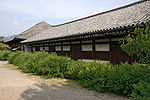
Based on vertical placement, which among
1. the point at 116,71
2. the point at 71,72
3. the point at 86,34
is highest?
the point at 86,34

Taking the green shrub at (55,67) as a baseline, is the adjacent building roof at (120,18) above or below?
above

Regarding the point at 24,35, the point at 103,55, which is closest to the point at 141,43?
the point at 103,55

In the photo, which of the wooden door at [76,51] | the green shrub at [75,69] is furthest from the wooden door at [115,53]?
the wooden door at [76,51]

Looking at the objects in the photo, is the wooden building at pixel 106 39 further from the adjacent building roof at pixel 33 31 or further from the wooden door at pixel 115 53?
the adjacent building roof at pixel 33 31

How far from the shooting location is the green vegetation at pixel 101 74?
307 cm

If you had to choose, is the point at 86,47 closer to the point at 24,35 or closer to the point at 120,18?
the point at 120,18

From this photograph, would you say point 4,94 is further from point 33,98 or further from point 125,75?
point 125,75

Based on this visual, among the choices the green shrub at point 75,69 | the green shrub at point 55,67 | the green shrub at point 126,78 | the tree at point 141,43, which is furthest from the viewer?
the green shrub at point 55,67

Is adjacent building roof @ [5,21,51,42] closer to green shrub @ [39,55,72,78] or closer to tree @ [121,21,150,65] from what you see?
green shrub @ [39,55,72,78]

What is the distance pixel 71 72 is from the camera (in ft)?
16.8

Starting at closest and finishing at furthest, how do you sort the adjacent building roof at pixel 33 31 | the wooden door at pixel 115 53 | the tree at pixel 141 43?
the tree at pixel 141 43 → the wooden door at pixel 115 53 → the adjacent building roof at pixel 33 31

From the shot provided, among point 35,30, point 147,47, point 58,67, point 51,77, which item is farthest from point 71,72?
point 35,30

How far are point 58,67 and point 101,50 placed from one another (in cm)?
317

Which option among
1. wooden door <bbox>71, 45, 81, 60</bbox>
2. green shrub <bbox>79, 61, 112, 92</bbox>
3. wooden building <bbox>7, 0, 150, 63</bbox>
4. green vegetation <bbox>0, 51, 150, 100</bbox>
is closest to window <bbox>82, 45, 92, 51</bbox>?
wooden building <bbox>7, 0, 150, 63</bbox>
